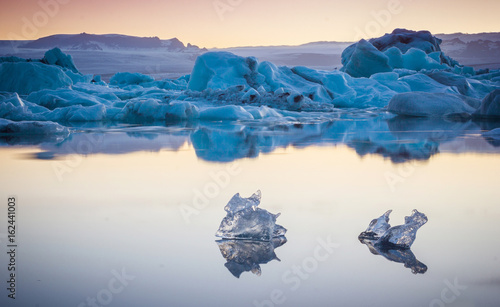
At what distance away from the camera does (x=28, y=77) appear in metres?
18.1

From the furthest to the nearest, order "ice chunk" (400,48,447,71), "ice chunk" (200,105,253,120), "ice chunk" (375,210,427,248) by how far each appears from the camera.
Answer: "ice chunk" (400,48,447,71) → "ice chunk" (200,105,253,120) → "ice chunk" (375,210,427,248)

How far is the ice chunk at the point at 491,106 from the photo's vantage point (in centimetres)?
1159

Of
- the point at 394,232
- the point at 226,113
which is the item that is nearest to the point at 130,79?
the point at 226,113

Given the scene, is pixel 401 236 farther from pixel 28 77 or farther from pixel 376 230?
pixel 28 77

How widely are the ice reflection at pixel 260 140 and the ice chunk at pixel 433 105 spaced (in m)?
3.05

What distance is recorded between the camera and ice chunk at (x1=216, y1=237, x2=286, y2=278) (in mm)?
2260

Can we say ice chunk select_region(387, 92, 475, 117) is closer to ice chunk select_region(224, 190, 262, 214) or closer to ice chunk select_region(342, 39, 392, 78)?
ice chunk select_region(342, 39, 392, 78)

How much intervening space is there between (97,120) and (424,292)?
11092 millimetres

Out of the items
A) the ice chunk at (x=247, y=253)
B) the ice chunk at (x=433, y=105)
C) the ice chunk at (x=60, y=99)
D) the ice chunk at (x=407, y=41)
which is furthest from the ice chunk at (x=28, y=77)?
the ice chunk at (x=407, y=41)

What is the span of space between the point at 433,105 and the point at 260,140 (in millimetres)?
6850

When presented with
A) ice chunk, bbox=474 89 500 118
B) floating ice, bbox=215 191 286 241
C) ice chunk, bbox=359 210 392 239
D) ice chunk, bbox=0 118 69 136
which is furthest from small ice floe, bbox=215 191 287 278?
ice chunk, bbox=474 89 500 118

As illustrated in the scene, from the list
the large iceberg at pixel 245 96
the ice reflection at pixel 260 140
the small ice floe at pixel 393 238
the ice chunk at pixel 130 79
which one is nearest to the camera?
the small ice floe at pixel 393 238

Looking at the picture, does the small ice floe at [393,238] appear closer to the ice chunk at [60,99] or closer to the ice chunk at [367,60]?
the ice chunk at [60,99]

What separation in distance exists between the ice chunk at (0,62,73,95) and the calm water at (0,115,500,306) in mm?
12939
